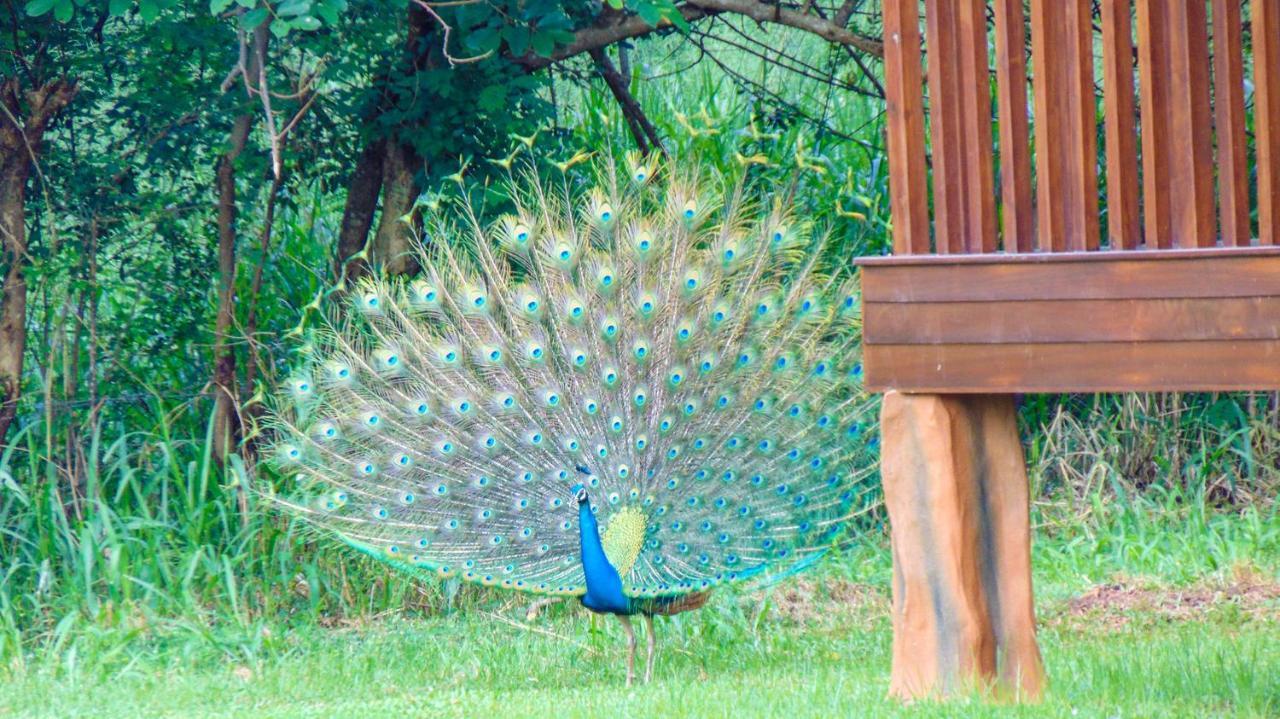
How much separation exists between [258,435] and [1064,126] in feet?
16.9

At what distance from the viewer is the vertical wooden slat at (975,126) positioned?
14.4 ft

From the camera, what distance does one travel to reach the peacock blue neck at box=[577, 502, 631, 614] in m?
5.91

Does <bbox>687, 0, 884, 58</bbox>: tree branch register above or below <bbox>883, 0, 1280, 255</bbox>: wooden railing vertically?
above

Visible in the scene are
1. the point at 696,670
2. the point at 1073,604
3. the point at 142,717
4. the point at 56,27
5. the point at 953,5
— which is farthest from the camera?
the point at 56,27

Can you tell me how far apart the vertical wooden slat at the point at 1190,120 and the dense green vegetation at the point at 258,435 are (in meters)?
2.02

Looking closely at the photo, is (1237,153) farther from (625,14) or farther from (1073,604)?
(625,14)

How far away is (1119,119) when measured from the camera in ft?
13.8

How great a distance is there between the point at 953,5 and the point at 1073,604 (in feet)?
12.4

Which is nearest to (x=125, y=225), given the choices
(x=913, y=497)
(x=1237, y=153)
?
(x=913, y=497)

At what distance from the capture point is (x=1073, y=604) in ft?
23.5

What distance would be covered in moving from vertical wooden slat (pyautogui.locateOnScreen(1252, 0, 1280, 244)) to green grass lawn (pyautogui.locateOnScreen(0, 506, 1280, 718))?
1.63 meters

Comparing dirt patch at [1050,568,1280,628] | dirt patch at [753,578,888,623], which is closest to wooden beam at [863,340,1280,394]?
dirt patch at [1050,568,1280,628]

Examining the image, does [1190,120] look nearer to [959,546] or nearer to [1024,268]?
[1024,268]

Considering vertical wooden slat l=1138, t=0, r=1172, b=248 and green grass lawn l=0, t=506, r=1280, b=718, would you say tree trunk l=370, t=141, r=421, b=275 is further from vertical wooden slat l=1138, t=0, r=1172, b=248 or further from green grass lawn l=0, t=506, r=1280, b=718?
vertical wooden slat l=1138, t=0, r=1172, b=248
